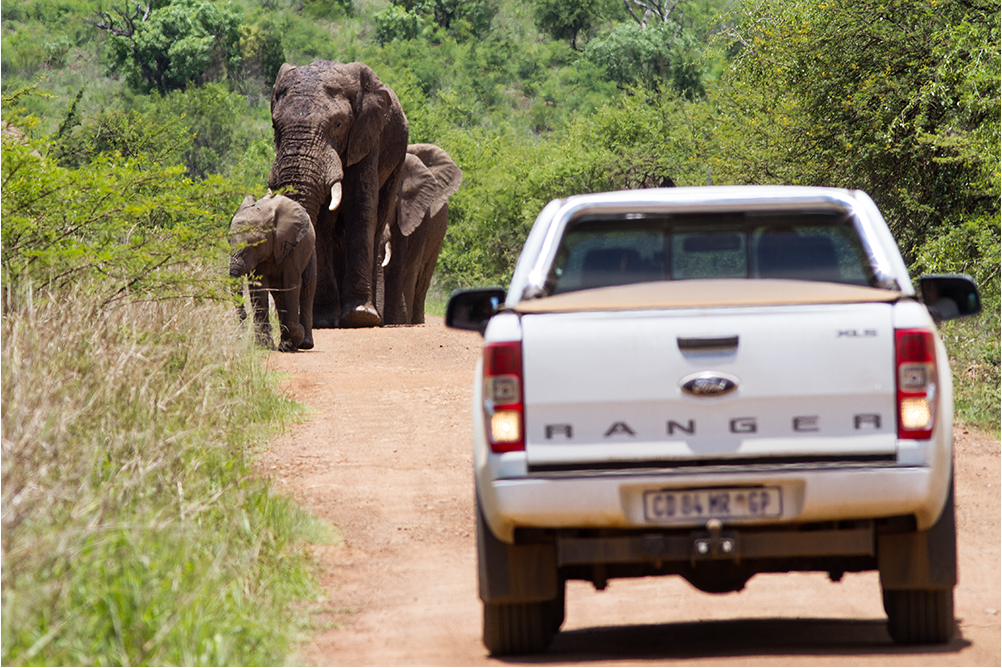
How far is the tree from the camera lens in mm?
74000

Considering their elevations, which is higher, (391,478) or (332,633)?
(332,633)

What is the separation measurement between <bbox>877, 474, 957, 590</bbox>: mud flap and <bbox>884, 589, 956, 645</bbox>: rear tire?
0.16m

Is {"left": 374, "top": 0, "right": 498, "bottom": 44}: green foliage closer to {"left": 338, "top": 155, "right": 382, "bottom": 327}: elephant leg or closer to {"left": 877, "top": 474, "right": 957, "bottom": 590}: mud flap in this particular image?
{"left": 338, "top": 155, "right": 382, "bottom": 327}: elephant leg

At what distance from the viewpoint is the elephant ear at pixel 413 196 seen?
27203 millimetres

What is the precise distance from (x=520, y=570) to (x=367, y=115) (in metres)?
18.0

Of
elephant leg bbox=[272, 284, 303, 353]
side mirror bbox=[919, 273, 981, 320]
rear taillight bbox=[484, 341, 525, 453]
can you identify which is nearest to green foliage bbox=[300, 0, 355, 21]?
elephant leg bbox=[272, 284, 303, 353]

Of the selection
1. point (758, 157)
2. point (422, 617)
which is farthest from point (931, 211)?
point (422, 617)

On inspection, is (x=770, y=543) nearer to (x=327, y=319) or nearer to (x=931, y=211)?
(x=931, y=211)

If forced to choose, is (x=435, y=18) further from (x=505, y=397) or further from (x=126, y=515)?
(x=505, y=397)

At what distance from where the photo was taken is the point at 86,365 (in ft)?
26.0

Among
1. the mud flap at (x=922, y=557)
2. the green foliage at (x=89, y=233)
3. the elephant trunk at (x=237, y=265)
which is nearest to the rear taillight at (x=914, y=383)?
the mud flap at (x=922, y=557)

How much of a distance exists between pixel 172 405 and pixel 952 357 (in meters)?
8.56

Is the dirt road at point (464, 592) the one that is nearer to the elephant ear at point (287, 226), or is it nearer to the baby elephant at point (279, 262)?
the baby elephant at point (279, 262)

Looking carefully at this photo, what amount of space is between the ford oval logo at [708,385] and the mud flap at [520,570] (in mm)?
781
